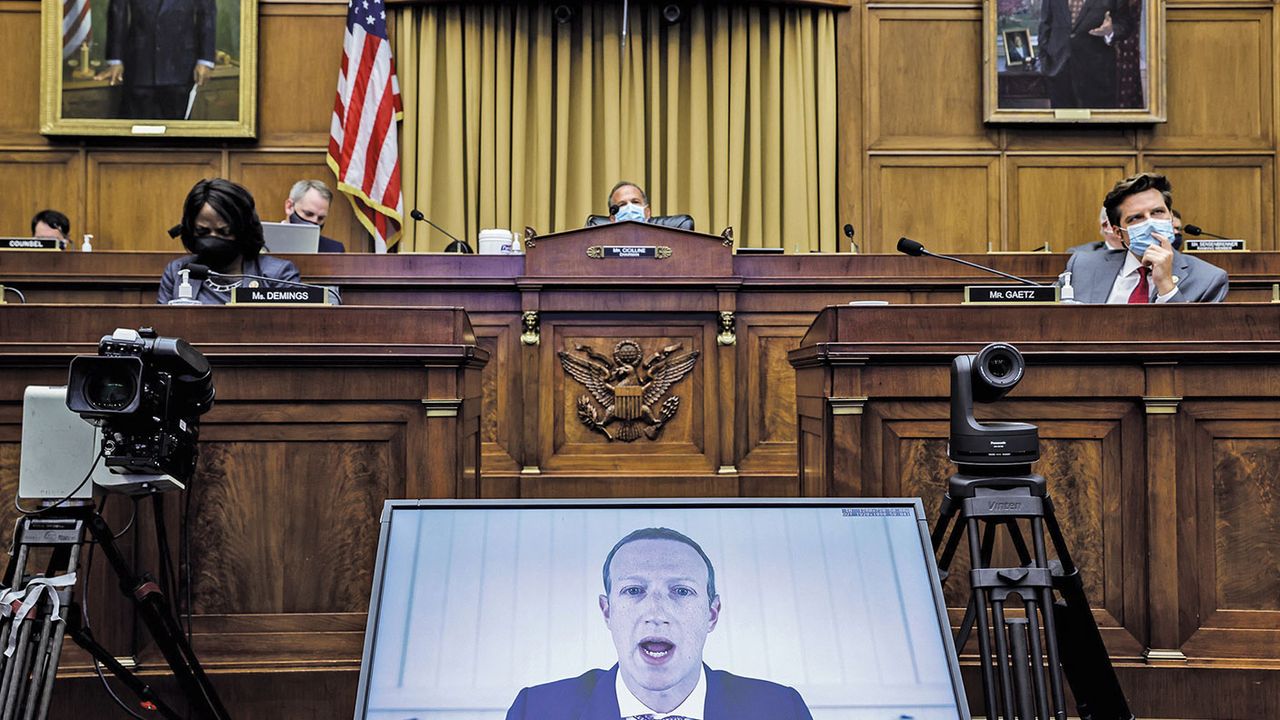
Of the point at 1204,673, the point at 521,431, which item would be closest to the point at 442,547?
the point at 1204,673

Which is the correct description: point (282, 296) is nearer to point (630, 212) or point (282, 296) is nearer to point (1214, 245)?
point (630, 212)

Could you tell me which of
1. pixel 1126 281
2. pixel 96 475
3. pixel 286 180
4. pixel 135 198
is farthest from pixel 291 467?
pixel 135 198

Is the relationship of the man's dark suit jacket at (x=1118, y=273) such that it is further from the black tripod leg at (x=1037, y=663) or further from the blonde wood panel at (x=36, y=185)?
the blonde wood panel at (x=36, y=185)

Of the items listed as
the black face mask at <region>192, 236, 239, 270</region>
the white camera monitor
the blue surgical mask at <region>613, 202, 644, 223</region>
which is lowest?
the white camera monitor

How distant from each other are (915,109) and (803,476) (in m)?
4.33

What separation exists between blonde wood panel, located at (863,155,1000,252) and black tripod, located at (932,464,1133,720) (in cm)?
459

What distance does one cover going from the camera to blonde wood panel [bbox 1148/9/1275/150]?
6012 millimetres

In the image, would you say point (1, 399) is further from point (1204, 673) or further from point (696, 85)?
point (696, 85)

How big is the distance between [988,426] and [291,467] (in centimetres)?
A: 143

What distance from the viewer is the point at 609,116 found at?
19.5 feet

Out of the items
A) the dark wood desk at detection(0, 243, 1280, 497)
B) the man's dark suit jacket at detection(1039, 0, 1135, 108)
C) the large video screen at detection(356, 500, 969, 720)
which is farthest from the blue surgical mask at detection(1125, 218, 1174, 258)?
the man's dark suit jacket at detection(1039, 0, 1135, 108)

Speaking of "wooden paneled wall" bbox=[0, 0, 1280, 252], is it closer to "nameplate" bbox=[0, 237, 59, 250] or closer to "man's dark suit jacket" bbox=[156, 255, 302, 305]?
"nameplate" bbox=[0, 237, 59, 250]

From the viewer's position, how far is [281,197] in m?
6.01

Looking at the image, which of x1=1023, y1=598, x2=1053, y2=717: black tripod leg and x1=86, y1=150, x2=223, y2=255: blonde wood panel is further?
x1=86, y1=150, x2=223, y2=255: blonde wood panel
